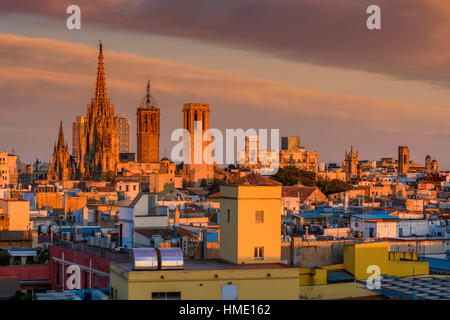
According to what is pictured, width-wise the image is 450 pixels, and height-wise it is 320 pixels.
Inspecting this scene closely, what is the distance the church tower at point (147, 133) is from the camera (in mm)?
196125

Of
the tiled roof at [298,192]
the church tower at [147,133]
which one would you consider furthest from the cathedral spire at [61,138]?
the tiled roof at [298,192]

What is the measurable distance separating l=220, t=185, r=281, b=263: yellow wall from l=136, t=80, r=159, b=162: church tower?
555ft

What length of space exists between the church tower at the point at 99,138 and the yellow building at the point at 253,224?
465 feet

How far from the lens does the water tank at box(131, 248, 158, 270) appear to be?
24359mm

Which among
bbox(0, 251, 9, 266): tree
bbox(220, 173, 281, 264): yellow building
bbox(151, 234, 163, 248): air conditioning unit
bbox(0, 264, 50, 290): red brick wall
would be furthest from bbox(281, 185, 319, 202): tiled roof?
bbox(220, 173, 281, 264): yellow building

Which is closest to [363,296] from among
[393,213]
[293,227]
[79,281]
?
[79,281]

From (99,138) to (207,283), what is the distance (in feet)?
497

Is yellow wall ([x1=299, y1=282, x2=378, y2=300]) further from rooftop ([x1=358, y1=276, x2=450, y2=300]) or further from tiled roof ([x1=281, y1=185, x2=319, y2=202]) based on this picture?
tiled roof ([x1=281, y1=185, x2=319, y2=202])

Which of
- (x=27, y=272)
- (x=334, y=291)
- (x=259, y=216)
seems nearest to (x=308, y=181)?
(x=27, y=272)

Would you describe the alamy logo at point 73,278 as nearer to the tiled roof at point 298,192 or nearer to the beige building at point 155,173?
the tiled roof at point 298,192

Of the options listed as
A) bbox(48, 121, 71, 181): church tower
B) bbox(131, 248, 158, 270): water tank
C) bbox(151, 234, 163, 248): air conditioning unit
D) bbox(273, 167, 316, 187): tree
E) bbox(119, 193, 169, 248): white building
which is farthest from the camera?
bbox(48, 121, 71, 181): church tower

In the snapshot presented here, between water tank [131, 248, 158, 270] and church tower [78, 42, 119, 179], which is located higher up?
church tower [78, 42, 119, 179]

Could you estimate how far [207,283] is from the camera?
951 inches
